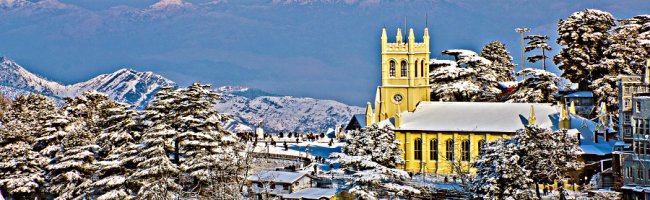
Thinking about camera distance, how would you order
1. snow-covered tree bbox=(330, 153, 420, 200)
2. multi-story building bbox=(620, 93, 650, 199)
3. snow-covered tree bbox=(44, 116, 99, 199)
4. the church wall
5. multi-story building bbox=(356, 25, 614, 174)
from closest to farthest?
multi-story building bbox=(620, 93, 650, 199), snow-covered tree bbox=(330, 153, 420, 200), snow-covered tree bbox=(44, 116, 99, 199), multi-story building bbox=(356, 25, 614, 174), the church wall

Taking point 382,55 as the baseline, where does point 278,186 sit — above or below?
below

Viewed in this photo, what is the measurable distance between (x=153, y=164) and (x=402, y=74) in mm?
32003

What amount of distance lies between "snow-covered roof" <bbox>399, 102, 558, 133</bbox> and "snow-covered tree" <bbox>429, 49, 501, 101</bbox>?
1387cm

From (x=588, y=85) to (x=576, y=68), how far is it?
1.87 metres

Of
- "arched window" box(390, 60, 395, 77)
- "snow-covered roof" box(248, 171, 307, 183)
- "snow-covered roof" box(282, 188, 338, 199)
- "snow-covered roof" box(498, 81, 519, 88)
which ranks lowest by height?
"snow-covered roof" box(282, 188, 338, 199)

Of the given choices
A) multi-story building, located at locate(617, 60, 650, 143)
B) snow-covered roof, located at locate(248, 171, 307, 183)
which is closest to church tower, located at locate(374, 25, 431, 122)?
snow-covered roof, located at locate(248, 171, 307, 183)

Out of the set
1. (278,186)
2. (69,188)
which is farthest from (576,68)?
(69,188)

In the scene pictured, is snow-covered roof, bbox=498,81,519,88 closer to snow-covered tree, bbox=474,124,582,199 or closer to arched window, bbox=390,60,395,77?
arched window, bbox=390,60,395,77

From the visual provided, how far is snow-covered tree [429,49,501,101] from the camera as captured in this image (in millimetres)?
84312

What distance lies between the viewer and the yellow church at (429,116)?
216 ft

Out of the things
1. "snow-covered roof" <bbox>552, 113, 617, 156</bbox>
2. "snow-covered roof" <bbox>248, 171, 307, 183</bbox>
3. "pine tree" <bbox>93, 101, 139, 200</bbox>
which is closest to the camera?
"pine tree" <bbox>93, 101, 139, 200</bbox>

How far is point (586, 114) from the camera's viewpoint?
238 feet

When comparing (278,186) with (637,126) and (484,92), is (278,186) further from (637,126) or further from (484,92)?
(484,92)

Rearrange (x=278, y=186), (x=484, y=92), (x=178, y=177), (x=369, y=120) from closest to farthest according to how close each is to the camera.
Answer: (x=178, y=177)
(x=278, y=186)
(x=369, y=120)
(x=484, y=92)
